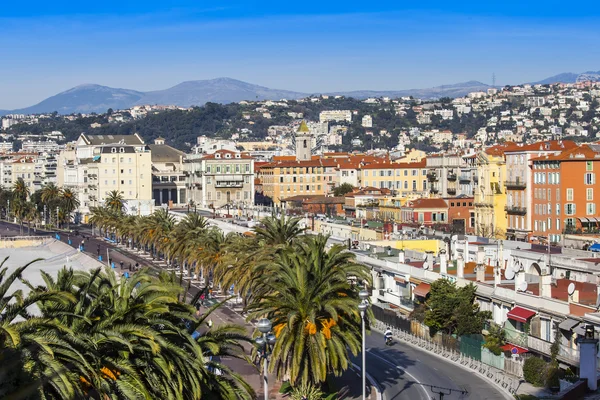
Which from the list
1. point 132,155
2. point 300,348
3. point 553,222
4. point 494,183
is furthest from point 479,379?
point 132,155

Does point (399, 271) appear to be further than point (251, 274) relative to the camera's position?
Yes

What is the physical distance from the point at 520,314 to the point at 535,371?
5.14m

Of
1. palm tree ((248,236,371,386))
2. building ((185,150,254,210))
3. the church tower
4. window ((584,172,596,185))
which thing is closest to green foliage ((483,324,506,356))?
palm tree ((248,236,371,386))

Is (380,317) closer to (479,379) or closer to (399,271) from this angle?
(399,271)

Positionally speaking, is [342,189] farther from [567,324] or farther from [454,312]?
[567,324]

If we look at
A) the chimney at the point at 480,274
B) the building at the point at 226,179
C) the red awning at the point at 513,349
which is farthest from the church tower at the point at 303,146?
the red awning at the point at 513,349

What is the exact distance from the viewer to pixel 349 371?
1684 inches

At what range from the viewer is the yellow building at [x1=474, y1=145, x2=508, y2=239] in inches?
3888

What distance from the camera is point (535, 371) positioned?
38969 millimetres

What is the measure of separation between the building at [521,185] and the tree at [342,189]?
51159 mm

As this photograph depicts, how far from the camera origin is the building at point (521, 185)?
9250cm

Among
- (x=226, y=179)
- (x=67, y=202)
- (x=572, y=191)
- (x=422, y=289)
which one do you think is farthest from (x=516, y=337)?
(x=226, y=179)

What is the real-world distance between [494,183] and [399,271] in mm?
43415

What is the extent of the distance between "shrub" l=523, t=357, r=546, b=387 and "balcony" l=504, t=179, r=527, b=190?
180ft
